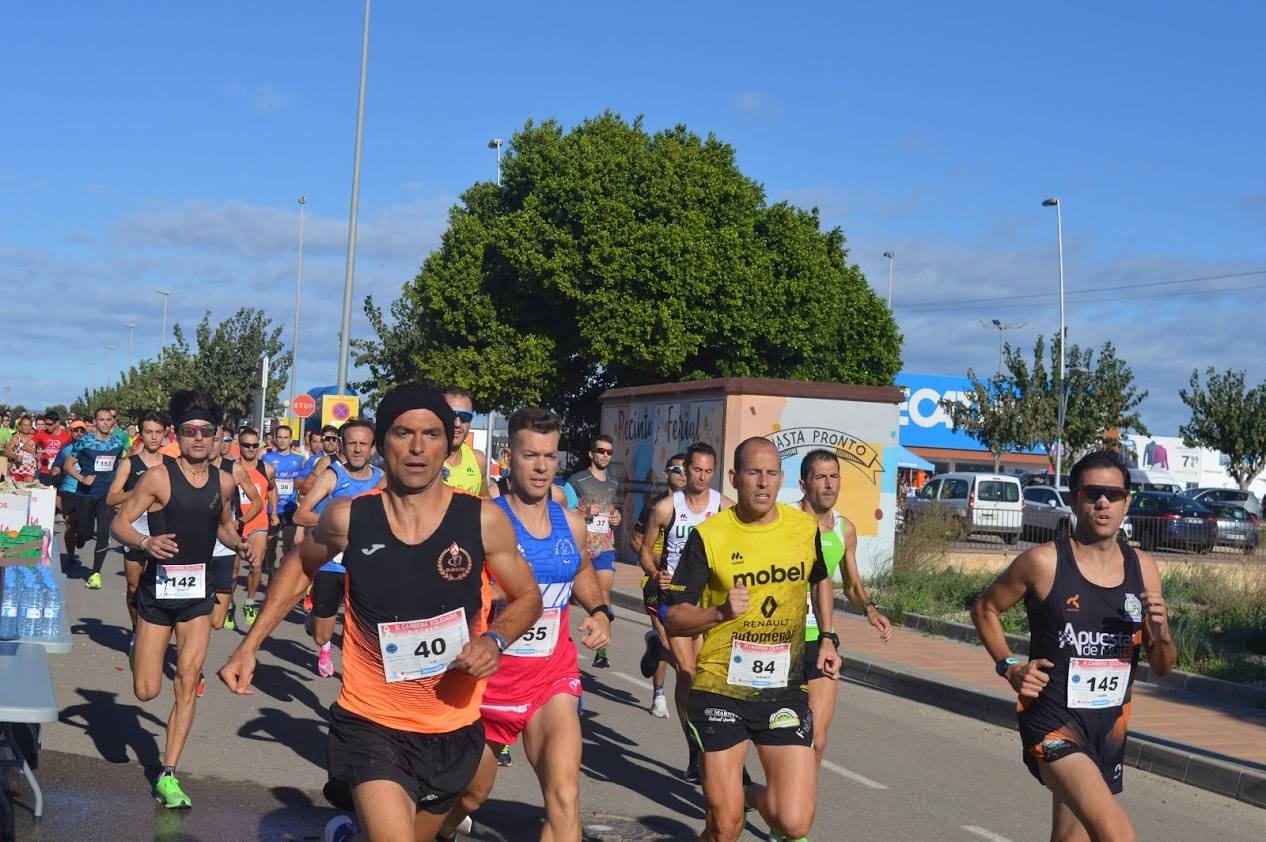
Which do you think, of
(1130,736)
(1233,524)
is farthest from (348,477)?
(1233,524)

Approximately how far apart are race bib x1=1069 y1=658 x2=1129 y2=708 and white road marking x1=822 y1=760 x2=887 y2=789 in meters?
3.36

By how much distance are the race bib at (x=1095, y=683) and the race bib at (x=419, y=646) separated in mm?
2254

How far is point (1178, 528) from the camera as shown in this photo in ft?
99.0

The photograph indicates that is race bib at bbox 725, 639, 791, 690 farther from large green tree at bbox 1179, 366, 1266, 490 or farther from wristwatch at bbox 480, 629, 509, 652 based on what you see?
large green tree at bbox 1179, 366, 1266, 490

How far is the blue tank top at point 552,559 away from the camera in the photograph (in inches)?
238

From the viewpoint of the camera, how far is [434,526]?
4.45 m

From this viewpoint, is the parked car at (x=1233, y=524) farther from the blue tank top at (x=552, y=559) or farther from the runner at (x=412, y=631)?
the runner at (x=412, y=631)

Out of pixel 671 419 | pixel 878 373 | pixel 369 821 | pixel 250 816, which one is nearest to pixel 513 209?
pixel 878 373

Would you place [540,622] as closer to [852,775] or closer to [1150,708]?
[852,775]

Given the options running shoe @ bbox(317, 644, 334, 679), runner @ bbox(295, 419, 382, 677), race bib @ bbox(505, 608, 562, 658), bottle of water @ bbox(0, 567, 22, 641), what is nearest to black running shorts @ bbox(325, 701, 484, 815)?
race bib @ bbox(505, 608, 562, 658)

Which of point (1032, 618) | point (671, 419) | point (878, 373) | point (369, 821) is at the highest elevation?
point (878, 373)

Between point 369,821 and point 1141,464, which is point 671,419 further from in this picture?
point 1141,464

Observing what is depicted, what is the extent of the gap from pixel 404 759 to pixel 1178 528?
28.5 meters

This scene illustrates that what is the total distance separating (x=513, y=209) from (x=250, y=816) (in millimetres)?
32554
